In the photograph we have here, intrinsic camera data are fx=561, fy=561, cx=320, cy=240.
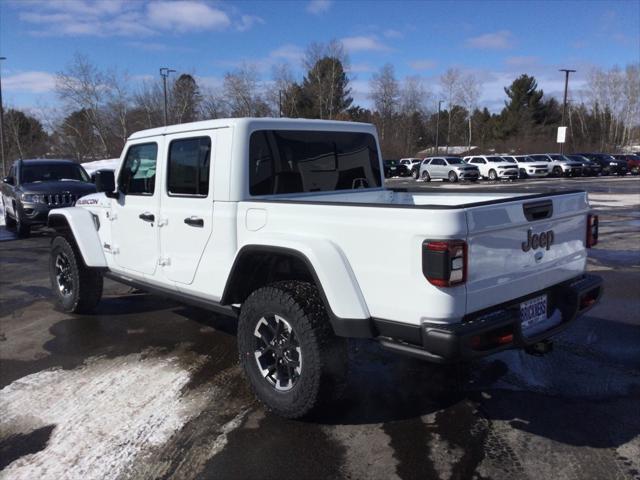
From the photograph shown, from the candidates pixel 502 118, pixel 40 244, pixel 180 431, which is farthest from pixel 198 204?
pixel 502 118

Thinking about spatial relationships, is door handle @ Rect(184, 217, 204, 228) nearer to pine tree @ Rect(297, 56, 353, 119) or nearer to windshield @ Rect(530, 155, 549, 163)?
windshield @ Rect(530, 155, 549, 163)

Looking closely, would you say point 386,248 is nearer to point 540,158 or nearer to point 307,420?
point 307,420

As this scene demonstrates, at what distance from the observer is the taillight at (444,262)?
2.92 metres

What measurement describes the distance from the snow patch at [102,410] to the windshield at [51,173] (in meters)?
9.85

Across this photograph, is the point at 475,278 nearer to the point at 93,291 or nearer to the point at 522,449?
the point at 522,449

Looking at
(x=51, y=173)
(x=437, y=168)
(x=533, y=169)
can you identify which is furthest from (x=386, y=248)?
(x=533, y=169)

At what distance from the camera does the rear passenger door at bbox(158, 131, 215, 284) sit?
4.29 metres

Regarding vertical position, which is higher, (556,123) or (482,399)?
(556,123)

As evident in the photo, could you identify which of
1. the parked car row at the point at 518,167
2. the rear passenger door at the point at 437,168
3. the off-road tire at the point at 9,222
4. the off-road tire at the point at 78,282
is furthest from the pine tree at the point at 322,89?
the off-road tire at the point at 78,282

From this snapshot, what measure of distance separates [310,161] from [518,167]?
37.9m

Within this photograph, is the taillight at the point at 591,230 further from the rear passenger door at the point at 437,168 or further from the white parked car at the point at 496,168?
the white parked car at the point at 496,168

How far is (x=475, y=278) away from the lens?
3.12 meters

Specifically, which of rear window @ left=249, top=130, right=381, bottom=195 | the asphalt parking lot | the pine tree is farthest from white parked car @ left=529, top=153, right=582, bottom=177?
rear window @ left=249, top=130, right=381, bottom=195

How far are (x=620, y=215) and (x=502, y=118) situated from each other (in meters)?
72.3
